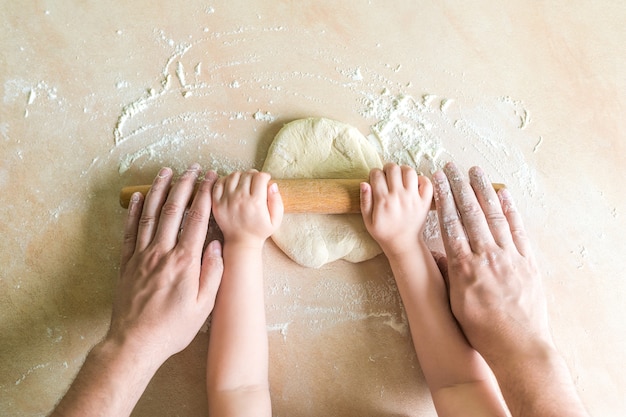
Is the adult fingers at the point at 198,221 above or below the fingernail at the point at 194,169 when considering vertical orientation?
below

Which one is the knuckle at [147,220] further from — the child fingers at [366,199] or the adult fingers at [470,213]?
the adult fingers at [470,213]

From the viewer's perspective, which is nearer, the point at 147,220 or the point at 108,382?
the point at 108,382

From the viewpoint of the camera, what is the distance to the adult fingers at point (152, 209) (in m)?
1.11

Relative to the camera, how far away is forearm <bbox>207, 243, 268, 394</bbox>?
3.46 feet

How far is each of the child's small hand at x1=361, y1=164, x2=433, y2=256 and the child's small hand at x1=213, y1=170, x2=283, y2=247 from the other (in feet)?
0.71

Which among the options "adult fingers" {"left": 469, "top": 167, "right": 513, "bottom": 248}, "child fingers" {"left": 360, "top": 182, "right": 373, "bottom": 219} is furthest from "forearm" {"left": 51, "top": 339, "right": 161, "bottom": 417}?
"adult fingers" {"left": 469, "top": 167, "right": 513, "bottom": 248}

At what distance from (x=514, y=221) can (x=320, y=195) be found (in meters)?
0.49

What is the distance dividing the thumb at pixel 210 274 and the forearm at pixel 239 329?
0.05 ft

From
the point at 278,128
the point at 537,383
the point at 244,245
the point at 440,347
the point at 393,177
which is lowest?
the point at 537,383

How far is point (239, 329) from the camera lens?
42.1 inches

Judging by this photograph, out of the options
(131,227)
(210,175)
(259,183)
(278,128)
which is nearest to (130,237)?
(131,227)

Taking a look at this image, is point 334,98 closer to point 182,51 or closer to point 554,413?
point 182,51

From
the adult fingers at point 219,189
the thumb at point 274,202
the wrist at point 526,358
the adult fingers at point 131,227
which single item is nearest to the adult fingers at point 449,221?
the wrist at point 526,358

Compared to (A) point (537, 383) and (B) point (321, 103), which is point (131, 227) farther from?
(A) point (537, 383)
